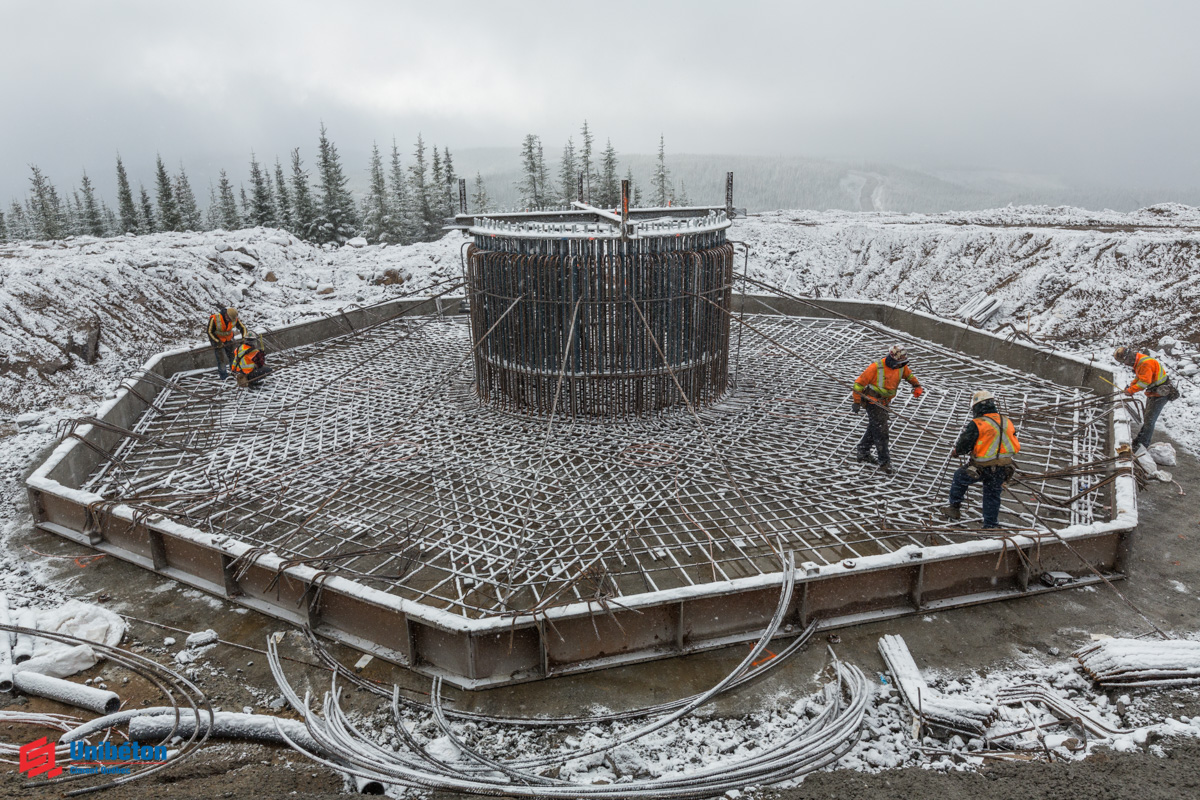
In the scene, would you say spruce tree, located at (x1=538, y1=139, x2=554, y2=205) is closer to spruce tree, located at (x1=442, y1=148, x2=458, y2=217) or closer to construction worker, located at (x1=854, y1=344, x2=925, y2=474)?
spruce tree, located at (x1=442, y1=148, x2=458, y2=217)

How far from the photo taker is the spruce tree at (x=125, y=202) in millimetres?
54969

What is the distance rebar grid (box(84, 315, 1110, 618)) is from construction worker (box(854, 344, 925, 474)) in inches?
14.5

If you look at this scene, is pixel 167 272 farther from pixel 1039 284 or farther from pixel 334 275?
pixel 1039 284

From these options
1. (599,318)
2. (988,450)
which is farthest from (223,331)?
(988,450)

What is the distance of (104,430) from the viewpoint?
30.1ft

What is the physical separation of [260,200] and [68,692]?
164ft

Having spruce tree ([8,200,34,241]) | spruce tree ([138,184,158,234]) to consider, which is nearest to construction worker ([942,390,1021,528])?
spruce tree ([138,184,158,234])

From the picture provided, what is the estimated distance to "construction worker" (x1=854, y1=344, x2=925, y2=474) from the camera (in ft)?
25.8

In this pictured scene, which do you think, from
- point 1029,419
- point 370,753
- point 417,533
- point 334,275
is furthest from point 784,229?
point 370,753

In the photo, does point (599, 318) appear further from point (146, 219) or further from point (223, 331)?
point (146, 219)

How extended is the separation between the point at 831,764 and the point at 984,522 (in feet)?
10.9

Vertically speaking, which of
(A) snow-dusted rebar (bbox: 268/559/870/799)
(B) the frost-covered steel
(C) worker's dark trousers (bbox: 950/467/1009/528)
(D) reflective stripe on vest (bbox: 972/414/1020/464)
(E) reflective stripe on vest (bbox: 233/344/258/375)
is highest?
(D) reflective stripe on vest (bbox: 972/414/1020/464)

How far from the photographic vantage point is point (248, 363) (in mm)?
11039
